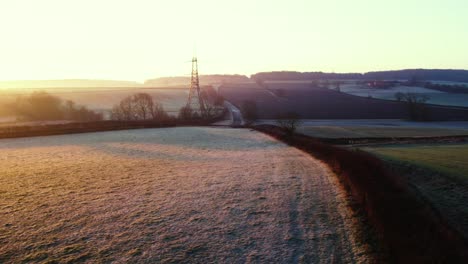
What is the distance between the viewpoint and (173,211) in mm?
12734

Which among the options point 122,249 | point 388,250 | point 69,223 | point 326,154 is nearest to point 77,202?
point 69,223

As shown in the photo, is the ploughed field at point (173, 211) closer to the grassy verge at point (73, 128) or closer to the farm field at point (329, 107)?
the grassy verge at point (73, 128)

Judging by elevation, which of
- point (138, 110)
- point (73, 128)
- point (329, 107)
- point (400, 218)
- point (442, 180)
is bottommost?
point (442, 180)

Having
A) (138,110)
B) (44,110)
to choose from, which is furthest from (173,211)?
(44,110)

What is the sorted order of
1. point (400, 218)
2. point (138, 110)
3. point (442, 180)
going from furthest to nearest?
point (138, 110), point (442, 180), point (400, 218)

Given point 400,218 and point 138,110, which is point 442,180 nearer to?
point 400,218

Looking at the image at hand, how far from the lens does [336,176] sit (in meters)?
18.1

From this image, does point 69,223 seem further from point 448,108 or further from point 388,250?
point 448,108

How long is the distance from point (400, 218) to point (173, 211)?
6.76 metres

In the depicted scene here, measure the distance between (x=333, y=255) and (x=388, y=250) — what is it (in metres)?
1.32

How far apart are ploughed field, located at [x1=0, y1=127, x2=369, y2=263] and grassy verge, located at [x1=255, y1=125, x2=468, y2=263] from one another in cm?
74

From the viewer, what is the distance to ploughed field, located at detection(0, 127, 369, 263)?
9625mm

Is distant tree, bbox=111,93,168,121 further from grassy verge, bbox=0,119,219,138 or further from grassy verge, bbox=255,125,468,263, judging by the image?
grassy verge, bbox=255,125,468,263

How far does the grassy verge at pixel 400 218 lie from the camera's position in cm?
902
